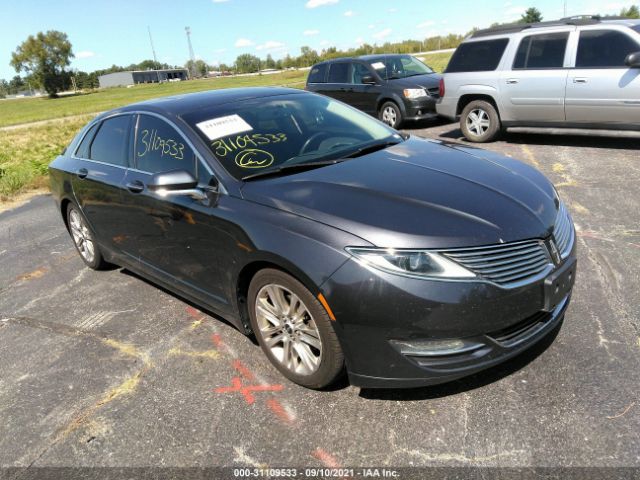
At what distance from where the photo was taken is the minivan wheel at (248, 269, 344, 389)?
2605 mm

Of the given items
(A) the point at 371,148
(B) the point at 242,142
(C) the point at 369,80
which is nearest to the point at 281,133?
(B) the point at 242,142

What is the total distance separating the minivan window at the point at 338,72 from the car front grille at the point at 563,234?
394 inches

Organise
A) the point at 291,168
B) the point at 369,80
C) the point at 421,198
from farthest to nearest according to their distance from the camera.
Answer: the point at 369,80, the point at 291,168, the point at 421,198

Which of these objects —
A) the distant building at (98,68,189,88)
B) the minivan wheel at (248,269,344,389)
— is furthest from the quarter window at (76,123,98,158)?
the distant building at (98,68,189,88)

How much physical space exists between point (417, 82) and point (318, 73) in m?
2.92

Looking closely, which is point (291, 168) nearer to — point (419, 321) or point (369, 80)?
point (419, 321)

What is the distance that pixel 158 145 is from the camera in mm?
3711

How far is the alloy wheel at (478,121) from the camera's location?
9.02 metres

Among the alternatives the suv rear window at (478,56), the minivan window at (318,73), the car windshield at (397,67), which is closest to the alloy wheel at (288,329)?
the suv rear window at (478,56)

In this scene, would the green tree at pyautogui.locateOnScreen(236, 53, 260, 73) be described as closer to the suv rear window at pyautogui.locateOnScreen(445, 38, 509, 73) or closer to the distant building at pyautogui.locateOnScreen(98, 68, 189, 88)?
the distant building at pyautogui.locateOnScreen(98, 68, 189, 88)

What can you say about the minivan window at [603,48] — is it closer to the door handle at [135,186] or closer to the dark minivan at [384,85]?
the dark minivan at [384,85]

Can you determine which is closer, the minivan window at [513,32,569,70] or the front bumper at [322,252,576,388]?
the front bumper at [322,252,576,388]

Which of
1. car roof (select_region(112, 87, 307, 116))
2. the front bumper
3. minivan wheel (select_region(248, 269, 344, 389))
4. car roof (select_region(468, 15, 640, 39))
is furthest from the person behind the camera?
car roof (select_region(468, 15, 640, 39))

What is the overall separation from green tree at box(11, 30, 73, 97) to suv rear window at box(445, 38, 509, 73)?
102 meters
